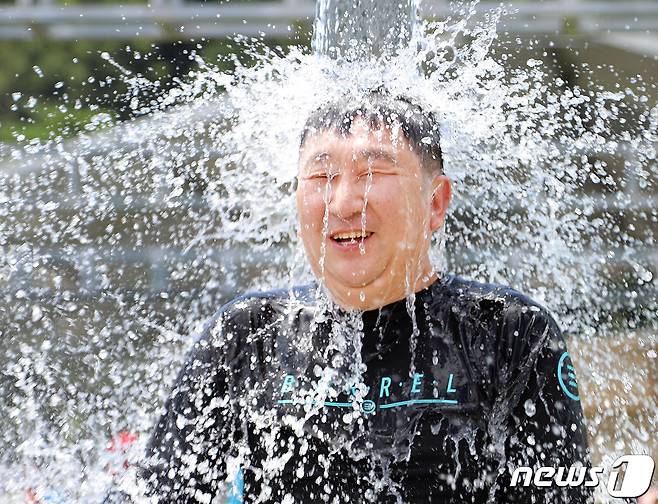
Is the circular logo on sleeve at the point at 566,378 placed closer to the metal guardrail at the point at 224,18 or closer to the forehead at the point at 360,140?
the forehead at the point at 360,140

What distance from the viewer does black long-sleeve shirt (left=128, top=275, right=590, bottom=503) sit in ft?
6.01

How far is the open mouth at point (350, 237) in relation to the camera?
6.33 ft

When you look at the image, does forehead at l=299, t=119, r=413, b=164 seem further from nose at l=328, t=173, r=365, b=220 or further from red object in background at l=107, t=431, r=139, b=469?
red object in background at l=107, t=431, r=139, b=469

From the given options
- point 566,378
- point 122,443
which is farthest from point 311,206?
point 122,443

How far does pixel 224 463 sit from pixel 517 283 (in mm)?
2509

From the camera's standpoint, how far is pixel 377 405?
1.90m

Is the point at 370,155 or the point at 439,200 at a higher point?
the point at 370,155

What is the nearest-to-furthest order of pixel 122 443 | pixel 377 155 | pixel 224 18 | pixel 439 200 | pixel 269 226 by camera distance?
pixel 377 155, pixel 439 200, pixel 122 443, pixel 269 226, pixel 224 18

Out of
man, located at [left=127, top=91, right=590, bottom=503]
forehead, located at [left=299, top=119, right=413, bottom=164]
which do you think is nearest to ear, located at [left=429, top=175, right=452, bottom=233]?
man, located at [left=127, top=91, right=590, bottom=503]

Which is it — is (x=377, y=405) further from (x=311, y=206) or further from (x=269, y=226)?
(x=269, y=226)

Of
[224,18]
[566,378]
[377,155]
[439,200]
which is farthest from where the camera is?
[224,18]

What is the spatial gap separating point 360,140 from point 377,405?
55 centimetres

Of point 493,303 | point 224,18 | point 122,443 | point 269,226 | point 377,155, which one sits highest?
point 377,155

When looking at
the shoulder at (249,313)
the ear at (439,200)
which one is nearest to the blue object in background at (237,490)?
the shoulder at (249,313)
